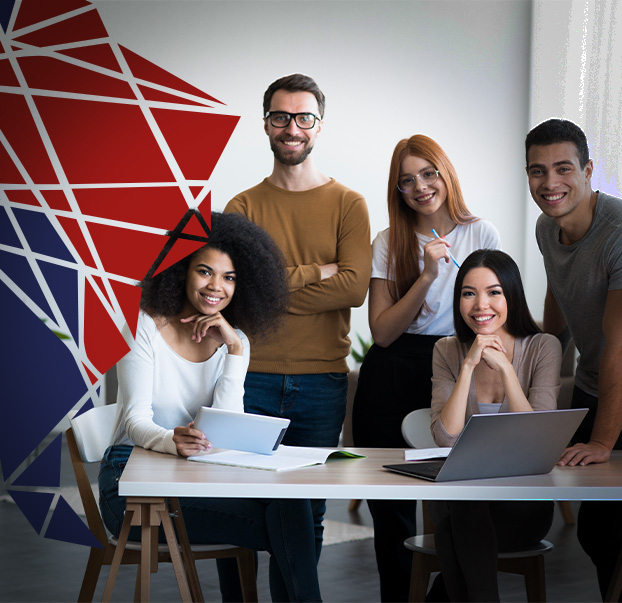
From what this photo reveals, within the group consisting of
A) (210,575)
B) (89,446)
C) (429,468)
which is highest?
(429,468)

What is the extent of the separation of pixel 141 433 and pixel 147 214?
1.56 m

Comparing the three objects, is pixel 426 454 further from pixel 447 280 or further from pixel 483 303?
pixel 447 280

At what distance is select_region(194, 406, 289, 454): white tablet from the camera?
195 centimetres

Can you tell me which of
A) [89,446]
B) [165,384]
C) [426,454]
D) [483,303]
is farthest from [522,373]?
[89,446]

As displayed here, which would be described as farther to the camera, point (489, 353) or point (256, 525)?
point (489, 353)

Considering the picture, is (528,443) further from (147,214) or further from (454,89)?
(454,89)

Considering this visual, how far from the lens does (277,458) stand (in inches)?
78.9

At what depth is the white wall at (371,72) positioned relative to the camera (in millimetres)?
6215

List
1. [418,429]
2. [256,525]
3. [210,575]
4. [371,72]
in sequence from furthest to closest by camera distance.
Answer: [371,72]
[210,575]
[418,429]
[256,525]

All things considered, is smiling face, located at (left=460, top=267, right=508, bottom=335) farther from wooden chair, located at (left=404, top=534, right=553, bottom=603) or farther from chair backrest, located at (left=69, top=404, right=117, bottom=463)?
chair backrest, located at (left=69, top=404, right=117, bottom=463)

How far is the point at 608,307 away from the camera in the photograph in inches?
88.7

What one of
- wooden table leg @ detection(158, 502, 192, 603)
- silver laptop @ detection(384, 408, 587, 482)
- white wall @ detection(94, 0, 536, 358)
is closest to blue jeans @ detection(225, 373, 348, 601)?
silver laptop @ detection(384, 408, 587, 482)

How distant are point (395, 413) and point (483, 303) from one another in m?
0.55

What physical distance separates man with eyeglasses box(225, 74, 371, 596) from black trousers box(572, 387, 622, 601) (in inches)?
31.1
